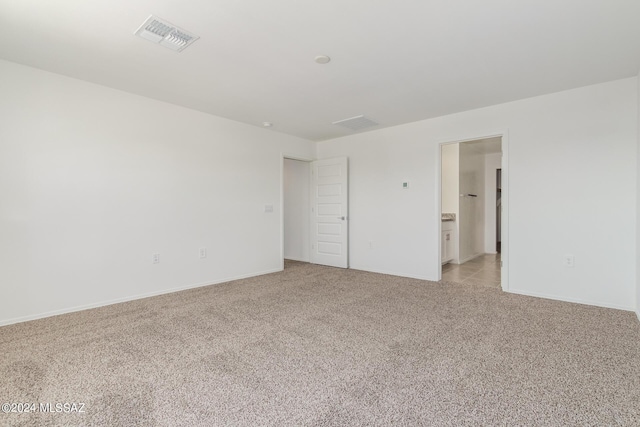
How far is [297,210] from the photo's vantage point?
6090 mm

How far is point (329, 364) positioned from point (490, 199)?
6.78m

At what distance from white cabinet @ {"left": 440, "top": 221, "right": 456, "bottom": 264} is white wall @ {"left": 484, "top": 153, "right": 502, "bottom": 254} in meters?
1.97

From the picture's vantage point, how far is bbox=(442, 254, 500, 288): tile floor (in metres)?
4.30

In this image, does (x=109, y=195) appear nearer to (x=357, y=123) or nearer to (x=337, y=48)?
(x=337, y=48)

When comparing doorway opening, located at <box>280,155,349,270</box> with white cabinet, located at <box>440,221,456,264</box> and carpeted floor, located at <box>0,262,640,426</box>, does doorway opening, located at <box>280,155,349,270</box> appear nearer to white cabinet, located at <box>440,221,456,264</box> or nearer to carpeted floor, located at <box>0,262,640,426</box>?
white cabinet, located at <box>440,221,456,264</box>

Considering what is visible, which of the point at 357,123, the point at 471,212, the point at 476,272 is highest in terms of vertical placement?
the point at 357,123

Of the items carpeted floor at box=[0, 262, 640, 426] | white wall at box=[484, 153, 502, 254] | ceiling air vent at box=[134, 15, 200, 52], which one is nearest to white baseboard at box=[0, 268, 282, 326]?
carpeted floor at box=[0, 262, 640, 426]

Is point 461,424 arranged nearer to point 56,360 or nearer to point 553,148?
point 56,360

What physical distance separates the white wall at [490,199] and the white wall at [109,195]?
569cm

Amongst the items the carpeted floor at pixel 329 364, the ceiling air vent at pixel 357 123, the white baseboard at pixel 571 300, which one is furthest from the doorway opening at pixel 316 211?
the white baseboard at pixel 571 300

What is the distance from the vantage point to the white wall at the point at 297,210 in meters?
5.94

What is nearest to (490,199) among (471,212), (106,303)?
(471,212)

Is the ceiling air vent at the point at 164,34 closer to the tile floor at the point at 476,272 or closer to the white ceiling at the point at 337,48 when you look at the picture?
the white ceiling at the point at 337,48

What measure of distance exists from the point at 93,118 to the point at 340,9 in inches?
113
